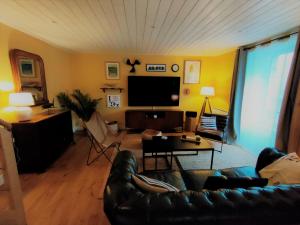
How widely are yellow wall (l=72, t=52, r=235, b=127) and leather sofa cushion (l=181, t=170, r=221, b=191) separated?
3086mm

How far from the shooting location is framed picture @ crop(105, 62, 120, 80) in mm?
4543

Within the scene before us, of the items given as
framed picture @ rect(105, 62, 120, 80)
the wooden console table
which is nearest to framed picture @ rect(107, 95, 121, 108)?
framed picture @ rect(105, 62, 120, 80)

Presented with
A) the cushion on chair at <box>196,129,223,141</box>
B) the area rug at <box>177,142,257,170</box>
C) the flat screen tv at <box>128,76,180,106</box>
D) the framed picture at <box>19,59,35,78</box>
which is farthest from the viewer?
the flat screen tv at <box>128,76,180,106</box>

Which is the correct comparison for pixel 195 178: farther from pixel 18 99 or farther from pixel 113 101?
pixel 113 101

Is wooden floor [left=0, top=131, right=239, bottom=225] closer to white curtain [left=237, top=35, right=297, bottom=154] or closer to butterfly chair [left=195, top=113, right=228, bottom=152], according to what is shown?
butterfly chair [left=195, top=113, right=228, bottom=152]

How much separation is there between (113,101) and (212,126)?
2.90 m

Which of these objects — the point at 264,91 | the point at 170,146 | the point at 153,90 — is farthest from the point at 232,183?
the point at 153,90

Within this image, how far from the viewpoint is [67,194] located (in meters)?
2.00

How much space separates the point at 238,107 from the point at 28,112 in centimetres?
421

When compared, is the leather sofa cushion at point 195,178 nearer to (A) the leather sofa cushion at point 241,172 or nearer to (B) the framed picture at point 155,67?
(A) the leather sofa cushion at point 241,172

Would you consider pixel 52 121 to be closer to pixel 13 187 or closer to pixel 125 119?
pixel 13 187

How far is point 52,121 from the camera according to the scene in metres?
2.80

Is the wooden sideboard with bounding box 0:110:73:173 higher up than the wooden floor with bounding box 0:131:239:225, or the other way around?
the wooden sideboard with bounding box 0:110:73:173

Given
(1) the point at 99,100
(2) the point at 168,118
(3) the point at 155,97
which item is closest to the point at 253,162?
(2) the point at 168,118
